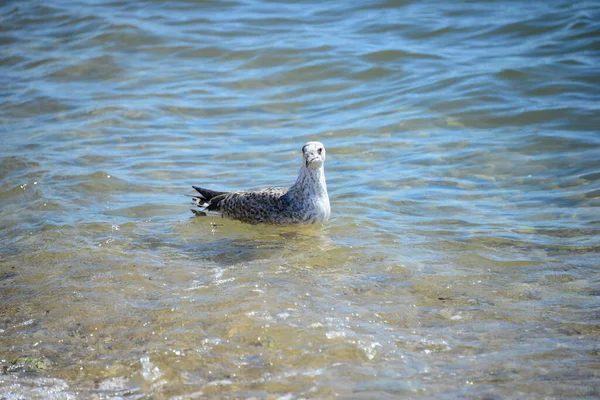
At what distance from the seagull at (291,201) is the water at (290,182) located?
0.60 ft

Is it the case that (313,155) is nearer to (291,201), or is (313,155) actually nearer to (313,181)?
(313,181)

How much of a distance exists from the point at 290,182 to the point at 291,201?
1.48 meters

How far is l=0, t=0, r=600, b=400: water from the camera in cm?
464

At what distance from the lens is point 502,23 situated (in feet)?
46.2

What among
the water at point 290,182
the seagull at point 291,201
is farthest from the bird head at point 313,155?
the water at point 290,182

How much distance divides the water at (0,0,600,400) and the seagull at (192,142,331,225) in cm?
18

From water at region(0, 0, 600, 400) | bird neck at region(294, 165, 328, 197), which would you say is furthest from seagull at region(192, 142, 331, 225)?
water at region(0, 0, 600, 400)

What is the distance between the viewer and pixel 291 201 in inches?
303

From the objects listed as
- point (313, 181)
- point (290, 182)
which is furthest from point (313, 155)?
point (290, 182)

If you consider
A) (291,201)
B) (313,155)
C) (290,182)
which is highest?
(313,155)

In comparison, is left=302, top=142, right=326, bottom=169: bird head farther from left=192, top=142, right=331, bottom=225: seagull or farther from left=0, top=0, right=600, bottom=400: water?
left=0, top=0, right=600, bottom=400: water

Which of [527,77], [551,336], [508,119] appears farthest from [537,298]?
[527,77]

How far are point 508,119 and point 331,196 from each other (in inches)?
133

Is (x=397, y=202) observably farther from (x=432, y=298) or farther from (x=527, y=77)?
(x=527, y=77)
